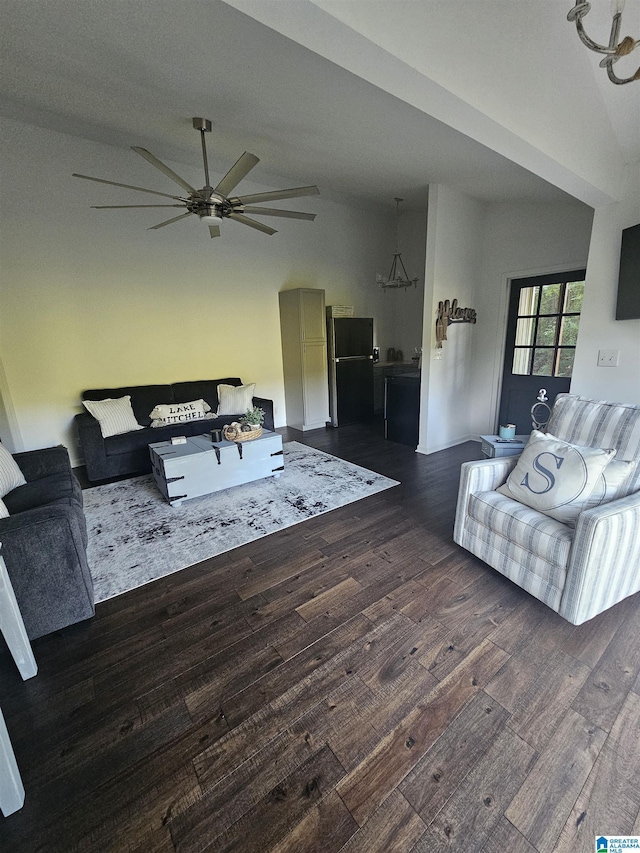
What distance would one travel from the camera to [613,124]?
2.35 meters

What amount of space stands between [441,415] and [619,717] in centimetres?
324

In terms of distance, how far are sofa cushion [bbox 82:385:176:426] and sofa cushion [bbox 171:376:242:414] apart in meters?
0.11

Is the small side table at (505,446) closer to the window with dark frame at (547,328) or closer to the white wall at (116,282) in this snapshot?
the window with dark frame at (547,328)

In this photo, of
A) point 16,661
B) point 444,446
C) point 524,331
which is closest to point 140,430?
point 16,661

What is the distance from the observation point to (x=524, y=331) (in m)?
4.12

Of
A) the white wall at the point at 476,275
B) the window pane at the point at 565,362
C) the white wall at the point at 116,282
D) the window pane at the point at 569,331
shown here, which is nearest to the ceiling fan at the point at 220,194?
the white wall at the point at 116,282

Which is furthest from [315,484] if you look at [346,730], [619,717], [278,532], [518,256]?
[518,256]

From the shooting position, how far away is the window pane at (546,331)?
3.87m

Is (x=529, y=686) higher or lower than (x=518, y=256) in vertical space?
lower

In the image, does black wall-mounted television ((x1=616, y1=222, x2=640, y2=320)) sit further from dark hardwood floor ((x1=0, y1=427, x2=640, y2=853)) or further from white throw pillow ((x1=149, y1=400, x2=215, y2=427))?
white throw pillow ((x1=149, y1=400, x2=215, y2=427))

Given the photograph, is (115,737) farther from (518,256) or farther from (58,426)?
(518,256)

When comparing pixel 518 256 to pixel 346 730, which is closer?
pixel 346 730

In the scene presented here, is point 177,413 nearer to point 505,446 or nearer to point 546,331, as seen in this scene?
point 505,446

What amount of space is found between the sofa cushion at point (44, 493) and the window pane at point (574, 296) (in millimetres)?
4717
